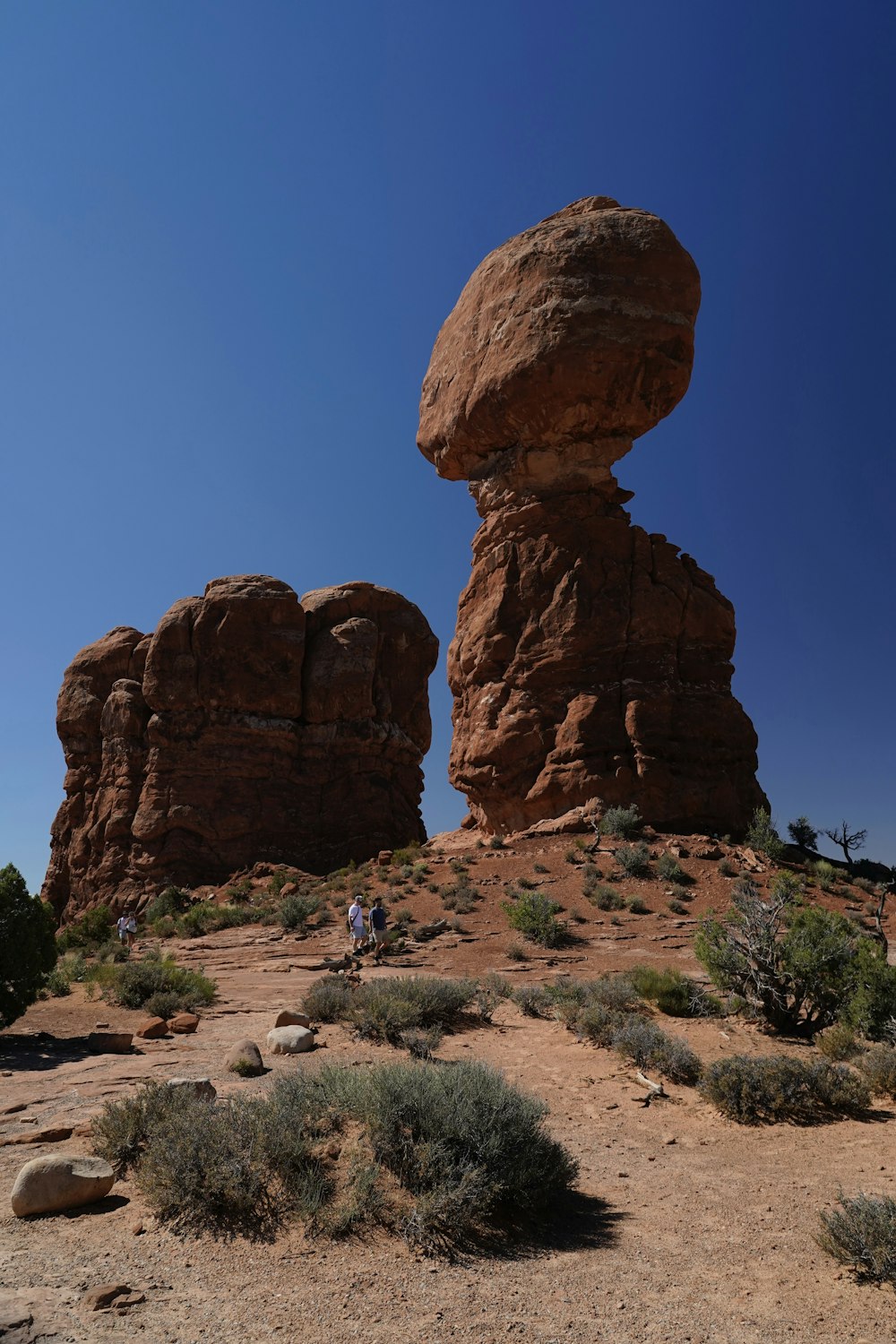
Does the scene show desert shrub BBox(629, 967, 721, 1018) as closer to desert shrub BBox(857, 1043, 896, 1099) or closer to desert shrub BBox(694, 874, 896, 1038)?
desert shrub BBox(694, 874, 896, 1038)

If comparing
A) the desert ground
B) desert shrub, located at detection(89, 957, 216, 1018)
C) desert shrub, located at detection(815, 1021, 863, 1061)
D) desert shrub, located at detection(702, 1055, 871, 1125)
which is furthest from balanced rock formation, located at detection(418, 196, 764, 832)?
desert shrub, located at detection(702, 1055, 871, 1125)

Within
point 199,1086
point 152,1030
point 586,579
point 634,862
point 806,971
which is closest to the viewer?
point 199,1086

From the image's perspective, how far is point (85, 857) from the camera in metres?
34.5

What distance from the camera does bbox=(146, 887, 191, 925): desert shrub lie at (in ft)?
88.8

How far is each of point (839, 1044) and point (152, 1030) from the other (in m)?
8.08

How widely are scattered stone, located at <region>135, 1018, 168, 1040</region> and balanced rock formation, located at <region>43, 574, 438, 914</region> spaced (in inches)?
873

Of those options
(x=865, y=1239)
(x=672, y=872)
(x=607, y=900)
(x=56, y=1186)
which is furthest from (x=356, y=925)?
(x=865, y=1239)

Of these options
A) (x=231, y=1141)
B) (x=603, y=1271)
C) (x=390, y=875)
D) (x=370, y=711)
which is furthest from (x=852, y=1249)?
(x=370, y=711)

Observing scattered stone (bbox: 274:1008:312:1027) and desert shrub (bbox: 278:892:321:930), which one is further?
desert shrub (bbox: 278:892:321:930)

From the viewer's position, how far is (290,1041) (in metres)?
8.53

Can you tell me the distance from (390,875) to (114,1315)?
67.5 ft

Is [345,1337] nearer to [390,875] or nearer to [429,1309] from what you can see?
[429,1309]

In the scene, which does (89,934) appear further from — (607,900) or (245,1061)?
(245,1061)

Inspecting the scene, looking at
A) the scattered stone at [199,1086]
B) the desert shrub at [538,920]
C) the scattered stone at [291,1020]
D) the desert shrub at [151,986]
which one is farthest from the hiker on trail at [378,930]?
the scattered stone at [199,1086]
